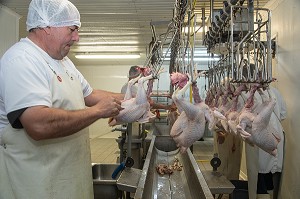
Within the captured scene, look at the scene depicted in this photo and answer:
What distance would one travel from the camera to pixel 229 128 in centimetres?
238

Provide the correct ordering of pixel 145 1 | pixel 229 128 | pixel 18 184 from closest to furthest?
pixel 18 184 < pixel 229 128 < pixel 145 1

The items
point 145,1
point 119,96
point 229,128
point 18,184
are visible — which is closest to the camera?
point 18,184

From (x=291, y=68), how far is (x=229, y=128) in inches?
87.1

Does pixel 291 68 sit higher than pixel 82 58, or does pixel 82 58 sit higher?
pixel 82 58

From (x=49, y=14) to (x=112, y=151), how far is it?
7.85 m

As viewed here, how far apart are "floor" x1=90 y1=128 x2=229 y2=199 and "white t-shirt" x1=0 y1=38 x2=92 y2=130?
5669 mm

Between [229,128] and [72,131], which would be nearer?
[72,131]

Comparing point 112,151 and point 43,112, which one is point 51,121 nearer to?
point 43,112

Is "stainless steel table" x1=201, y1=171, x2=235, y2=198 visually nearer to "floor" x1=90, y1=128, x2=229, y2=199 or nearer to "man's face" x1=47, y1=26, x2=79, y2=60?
"man's face" x1=47, y1=26, x2=79, y2=60

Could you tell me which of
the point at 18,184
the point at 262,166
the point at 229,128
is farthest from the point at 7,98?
the point at 262,166

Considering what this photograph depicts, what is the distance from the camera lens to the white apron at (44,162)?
70.1 inches

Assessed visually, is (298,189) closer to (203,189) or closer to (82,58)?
(203,189)

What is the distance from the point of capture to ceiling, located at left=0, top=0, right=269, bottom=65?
5.10 metres

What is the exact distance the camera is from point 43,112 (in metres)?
1.59
